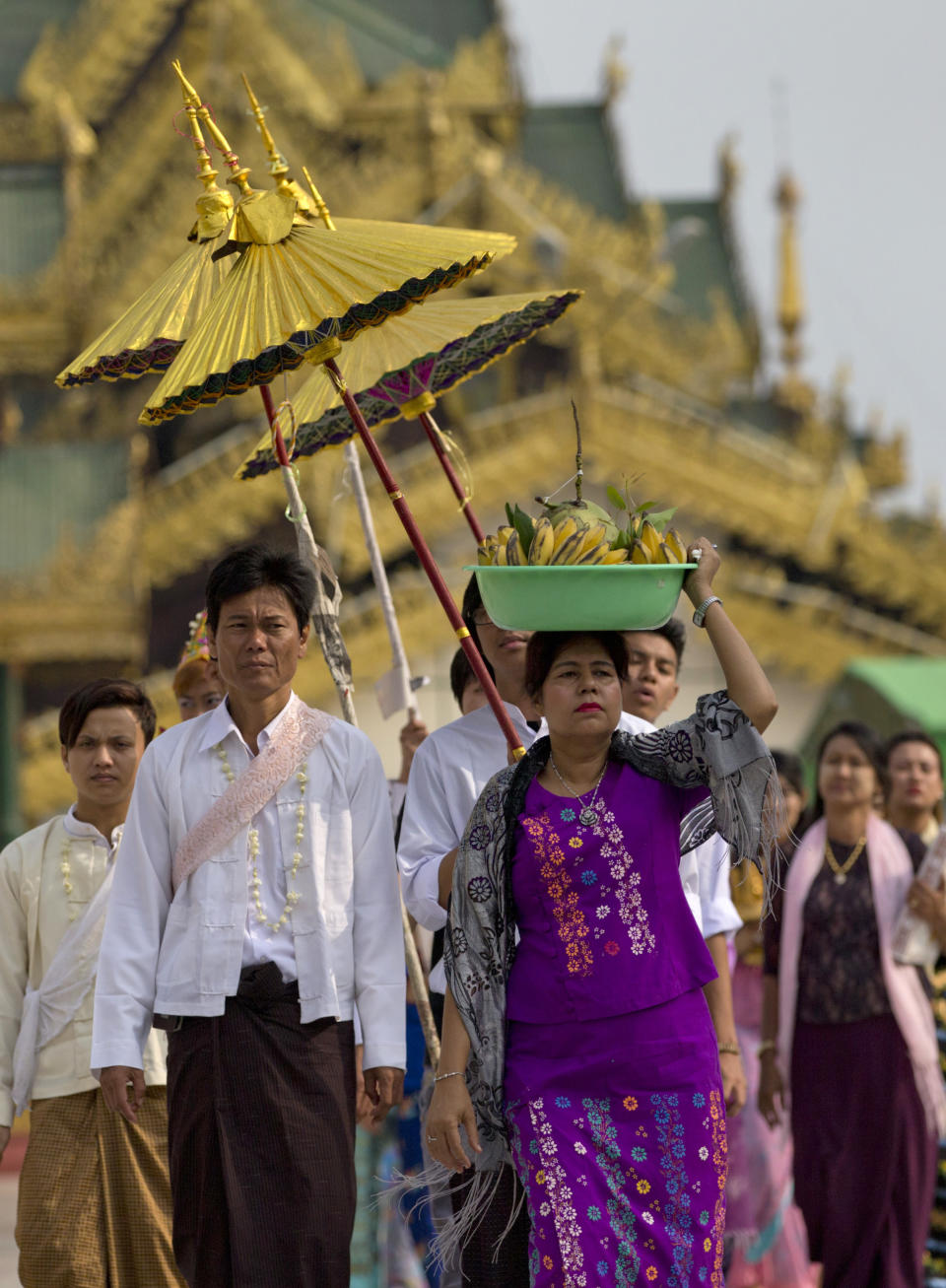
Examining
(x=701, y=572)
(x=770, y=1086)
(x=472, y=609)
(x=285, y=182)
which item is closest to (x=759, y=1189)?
(x=770, y=1086)

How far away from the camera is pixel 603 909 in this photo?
3668 millimetres

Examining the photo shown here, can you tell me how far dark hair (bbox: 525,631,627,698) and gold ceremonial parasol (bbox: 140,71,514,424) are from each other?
769 millimetres

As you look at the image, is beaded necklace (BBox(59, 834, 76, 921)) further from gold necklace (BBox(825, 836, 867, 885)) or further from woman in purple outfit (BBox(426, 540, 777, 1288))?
gold necklace (BBox(825, 836, 867, 885))

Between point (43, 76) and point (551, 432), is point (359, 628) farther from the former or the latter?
point (43, 76)

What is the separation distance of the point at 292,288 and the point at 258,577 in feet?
1.94

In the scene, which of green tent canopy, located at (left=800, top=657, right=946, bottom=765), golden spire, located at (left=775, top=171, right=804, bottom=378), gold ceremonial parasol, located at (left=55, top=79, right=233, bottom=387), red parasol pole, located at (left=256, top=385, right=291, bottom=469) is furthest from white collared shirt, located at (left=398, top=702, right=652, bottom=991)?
golden spire, located at (left=775, top=171, right=804, bottom=378)

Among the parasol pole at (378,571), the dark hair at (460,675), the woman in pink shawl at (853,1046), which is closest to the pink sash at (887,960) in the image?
the woman in pink shawl at (853,1046)

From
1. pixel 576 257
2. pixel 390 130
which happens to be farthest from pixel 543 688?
pixel 390 130

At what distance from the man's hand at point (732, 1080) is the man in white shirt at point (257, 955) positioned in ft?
3.88

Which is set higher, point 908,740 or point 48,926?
point 908,740

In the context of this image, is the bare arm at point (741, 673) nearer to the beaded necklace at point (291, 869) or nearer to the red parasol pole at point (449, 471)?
the beaded necklace at point (291, 869)

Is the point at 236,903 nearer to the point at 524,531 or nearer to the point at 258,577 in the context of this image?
the point at 258,577

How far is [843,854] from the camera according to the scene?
255 inches

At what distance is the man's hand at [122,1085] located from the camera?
3.90 m
